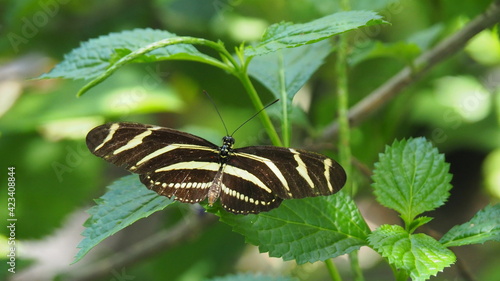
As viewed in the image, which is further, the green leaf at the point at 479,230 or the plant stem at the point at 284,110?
the plant stem at the point at 284,110

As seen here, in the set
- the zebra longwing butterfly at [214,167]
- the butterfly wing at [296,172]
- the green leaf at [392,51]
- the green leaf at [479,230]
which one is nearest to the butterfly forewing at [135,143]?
the zebra longwing butterfly at [214,167]

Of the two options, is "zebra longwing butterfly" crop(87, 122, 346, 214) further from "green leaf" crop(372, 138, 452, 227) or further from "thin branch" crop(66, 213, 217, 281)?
"thin branch" crop(66, 213, 217, 281)

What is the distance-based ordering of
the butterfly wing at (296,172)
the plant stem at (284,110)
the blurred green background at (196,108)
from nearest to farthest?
the butterfly wing at (296,172) → the plant stem at (284,110) → the blurred green background at (196,108)

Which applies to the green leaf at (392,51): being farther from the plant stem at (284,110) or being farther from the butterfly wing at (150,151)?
the butterfly wing at (150,151)

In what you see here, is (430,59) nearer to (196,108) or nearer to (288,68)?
(288,68)

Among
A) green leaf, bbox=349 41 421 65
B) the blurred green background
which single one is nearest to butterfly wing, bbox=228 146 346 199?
green leaf, bbox=349 41 421 65

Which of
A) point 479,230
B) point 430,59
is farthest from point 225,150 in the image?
point 430,59
